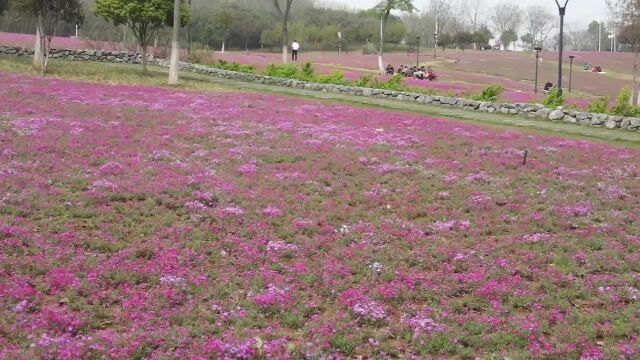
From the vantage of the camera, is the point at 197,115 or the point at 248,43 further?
the point at 248,43

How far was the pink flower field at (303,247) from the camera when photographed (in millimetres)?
6992

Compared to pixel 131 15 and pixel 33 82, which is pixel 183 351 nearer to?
pixel 33 82

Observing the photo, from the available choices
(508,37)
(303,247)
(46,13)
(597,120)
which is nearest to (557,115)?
(597,120)

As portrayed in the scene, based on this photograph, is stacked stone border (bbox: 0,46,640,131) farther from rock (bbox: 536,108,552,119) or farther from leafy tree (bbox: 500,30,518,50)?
leafy tree (bbox: 500,30,518,50)

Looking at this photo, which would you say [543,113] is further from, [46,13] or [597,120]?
[46,13]

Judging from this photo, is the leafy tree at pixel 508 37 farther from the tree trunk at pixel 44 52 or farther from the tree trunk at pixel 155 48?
the tree trunk at pixel 44 52

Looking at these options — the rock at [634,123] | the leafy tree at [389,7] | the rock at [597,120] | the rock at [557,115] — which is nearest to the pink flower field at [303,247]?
the rock at [634,123]

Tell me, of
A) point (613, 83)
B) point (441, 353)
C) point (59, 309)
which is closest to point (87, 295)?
point (59, 309)

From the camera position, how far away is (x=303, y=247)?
31.8 feet

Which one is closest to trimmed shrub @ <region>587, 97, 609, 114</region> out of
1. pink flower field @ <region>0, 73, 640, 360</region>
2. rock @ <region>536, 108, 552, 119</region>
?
rock @ <region>536, 108, 552, 119</region>

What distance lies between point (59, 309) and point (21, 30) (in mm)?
87847

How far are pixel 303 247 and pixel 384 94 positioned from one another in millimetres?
25097

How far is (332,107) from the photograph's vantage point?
25.7 m

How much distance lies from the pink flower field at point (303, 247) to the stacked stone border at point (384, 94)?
8.38m
